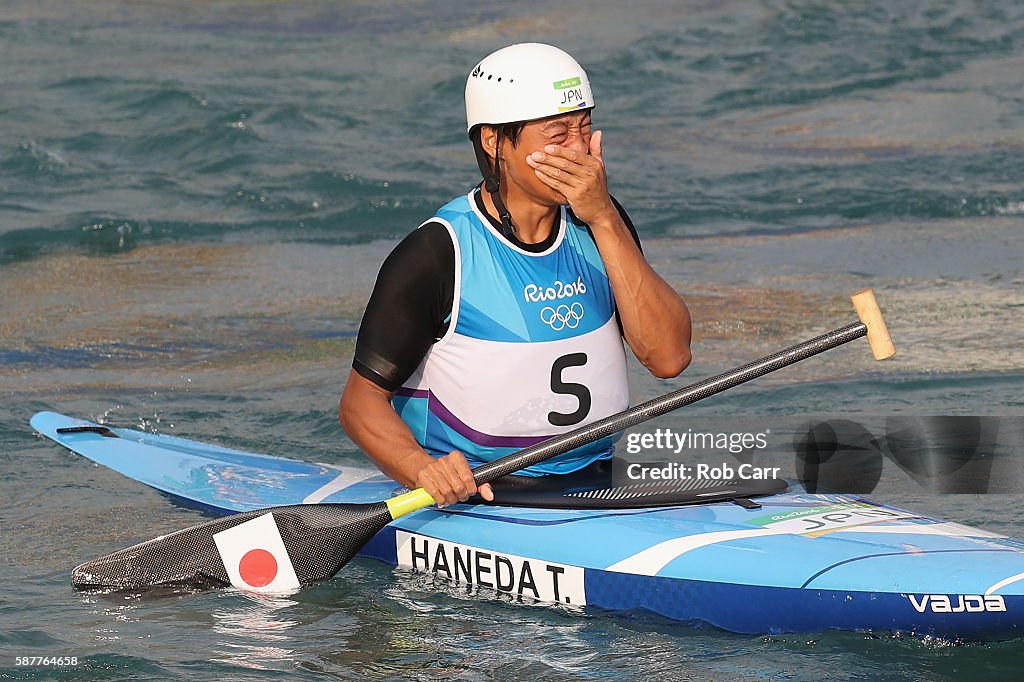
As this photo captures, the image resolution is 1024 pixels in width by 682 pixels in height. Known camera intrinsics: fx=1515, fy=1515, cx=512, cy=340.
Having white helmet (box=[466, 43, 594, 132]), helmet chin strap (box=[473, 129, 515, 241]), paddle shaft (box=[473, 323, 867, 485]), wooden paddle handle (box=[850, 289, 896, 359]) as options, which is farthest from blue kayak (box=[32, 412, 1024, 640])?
white helmet (box=[466, 43, 594, 132])

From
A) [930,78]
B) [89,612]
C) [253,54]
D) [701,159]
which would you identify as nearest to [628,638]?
[89,612]

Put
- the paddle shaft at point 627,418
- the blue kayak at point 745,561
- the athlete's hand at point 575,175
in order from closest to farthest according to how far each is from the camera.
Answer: the blue kayak at point 745,561
the athlete's hand at point 575,175
the paddle shaft at point 627,418

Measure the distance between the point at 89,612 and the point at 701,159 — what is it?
9.33 meters

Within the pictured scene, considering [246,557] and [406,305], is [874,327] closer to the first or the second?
[406,305]

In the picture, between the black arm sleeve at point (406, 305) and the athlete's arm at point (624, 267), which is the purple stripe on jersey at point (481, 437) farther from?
the athlete's arm at point (624, 267)

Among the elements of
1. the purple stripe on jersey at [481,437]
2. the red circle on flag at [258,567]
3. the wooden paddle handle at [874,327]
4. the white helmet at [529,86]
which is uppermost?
the white helmet at [529,86]

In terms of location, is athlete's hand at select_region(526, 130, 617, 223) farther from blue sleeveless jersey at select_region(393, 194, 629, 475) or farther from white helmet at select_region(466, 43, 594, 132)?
blue sleeveless jersey at select_region(393, 194, 629, 475)

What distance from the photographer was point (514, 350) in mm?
4527

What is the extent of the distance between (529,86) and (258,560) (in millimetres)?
1685

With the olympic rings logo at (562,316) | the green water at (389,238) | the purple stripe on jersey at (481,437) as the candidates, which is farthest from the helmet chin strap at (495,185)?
the green water at (389,238)

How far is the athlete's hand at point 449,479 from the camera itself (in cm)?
435

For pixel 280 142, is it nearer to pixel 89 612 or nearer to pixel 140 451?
pixel 140 451

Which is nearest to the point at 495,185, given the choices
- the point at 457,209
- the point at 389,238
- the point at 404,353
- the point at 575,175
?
the point at 457,209

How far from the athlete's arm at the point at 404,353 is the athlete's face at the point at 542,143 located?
29 cm
